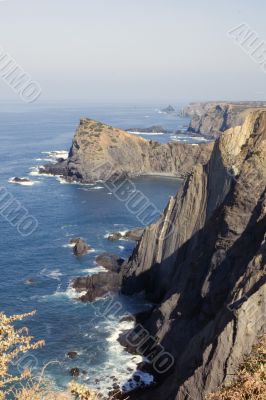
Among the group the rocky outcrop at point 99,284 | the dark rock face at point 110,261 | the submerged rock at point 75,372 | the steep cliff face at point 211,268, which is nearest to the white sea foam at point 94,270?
the dark rock face at point 110,261

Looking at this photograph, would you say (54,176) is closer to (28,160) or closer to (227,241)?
(28,160)

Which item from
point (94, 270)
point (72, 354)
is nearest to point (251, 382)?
point (72, 354)

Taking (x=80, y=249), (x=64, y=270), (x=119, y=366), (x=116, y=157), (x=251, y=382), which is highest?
(x=251, y=382)

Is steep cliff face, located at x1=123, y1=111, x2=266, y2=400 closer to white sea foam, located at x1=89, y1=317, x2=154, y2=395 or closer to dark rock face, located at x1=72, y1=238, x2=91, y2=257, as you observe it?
white sea foam, located at x1=89, y1=317, x2=154, y2=395

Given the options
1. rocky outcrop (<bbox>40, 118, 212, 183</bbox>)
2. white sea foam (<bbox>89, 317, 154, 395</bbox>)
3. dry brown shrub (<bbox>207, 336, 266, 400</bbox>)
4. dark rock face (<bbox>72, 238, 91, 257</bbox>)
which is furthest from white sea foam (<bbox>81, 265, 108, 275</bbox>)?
rocky outcrop (<bbox>40, 118, 212, 183</bbox>)

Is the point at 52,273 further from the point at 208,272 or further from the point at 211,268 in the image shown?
the point at 211,268
